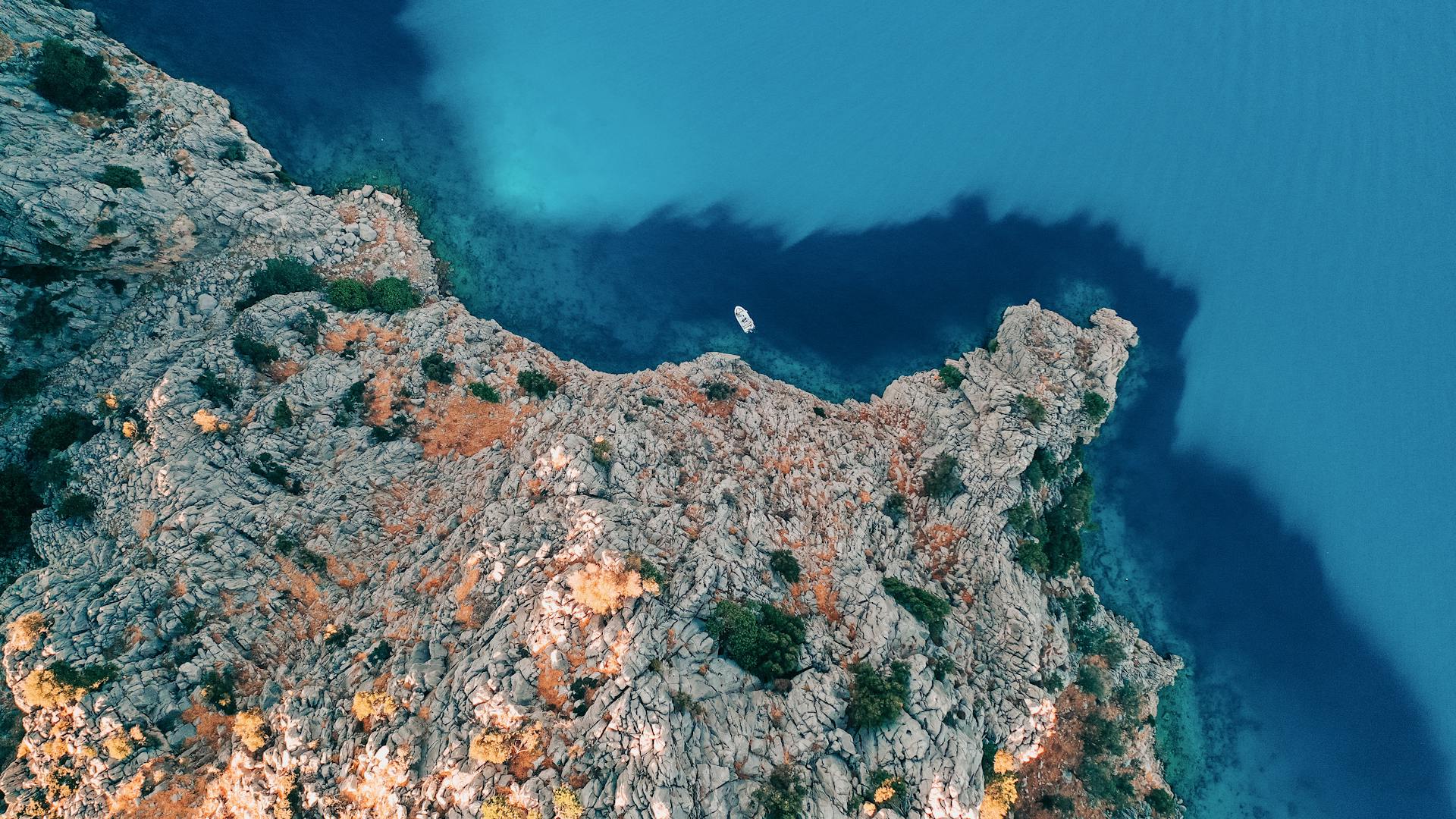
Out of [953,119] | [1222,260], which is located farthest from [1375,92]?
[953,119]

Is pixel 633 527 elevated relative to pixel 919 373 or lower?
lower

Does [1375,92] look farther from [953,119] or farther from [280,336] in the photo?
[280,336]

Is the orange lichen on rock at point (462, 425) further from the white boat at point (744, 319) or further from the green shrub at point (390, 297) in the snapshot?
the white boat at point (744, 319)

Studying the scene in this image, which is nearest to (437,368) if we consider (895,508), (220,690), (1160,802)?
(220,690)

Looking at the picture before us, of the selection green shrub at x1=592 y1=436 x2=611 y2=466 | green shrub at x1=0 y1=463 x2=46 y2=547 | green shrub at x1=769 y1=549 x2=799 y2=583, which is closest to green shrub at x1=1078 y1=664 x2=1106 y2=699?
green shrub at x1=769 y1=549 x2=799 y2=583

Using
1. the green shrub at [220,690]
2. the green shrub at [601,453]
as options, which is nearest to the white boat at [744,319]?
the green shrub at [601,453]
